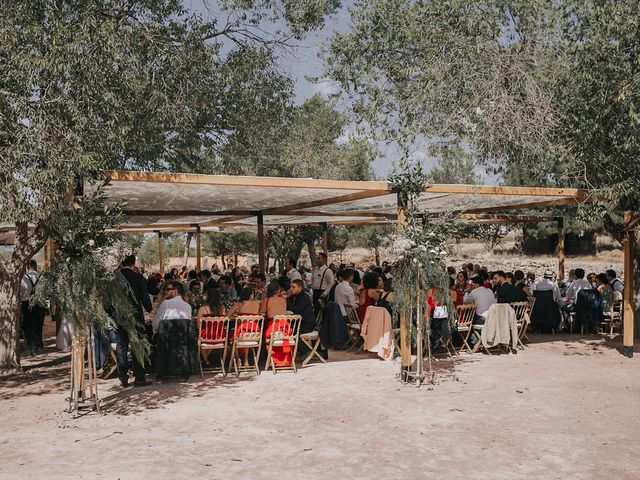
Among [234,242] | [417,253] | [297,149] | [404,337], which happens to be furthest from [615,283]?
[234,242]

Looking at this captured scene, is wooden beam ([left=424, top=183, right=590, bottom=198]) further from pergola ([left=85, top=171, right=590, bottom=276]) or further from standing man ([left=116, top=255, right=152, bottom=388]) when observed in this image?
standing man ([left=116, top=255, right=152, bottom=388])

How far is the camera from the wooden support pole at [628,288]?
9034 mm

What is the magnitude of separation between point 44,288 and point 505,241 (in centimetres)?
4859

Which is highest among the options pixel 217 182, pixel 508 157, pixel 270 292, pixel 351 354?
pixel 508 157

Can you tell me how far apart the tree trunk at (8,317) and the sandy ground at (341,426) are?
0.29 m

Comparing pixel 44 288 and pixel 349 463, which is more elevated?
pixel 44 288

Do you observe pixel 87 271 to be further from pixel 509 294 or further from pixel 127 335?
Answer: pixel 509 294

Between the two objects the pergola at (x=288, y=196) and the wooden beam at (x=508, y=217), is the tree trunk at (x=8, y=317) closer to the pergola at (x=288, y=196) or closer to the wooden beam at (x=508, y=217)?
the pergola at (x=288, y=196)

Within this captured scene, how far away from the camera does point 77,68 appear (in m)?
7.54

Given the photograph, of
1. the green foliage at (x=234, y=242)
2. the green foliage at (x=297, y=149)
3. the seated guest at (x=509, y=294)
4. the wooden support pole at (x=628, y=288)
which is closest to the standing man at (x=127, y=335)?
the seated guest at (x=509, y=294)

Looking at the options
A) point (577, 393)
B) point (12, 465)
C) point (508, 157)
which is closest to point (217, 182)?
point (12, 465)

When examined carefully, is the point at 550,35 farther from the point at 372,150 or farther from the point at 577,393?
the point at 577,393

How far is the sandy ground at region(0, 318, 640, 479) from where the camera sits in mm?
4695

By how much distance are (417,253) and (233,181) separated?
7.28 feet
